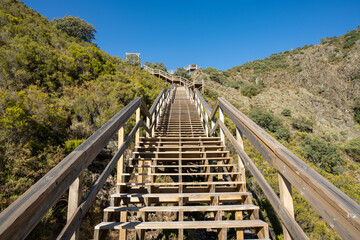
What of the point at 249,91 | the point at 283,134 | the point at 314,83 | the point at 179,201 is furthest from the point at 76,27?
the point at 314,83

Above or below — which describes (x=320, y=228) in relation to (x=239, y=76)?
below

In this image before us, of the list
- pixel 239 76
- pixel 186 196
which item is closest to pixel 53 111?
pixel 186 196

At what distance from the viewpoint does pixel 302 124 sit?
1791 centimetres

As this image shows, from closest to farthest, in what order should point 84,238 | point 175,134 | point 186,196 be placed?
1. point 186,196
2. point 84,238
3. point 175,134

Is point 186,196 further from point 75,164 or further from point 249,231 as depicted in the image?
point 249,231

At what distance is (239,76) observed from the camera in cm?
3841

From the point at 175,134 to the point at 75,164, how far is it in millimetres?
4027

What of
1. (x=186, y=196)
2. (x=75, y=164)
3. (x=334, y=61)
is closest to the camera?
(x=75, y=164)

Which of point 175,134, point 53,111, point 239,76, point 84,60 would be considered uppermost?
point 239,76

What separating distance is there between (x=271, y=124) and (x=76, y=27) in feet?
73.3

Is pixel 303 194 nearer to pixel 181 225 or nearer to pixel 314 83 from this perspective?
pixel 181 225

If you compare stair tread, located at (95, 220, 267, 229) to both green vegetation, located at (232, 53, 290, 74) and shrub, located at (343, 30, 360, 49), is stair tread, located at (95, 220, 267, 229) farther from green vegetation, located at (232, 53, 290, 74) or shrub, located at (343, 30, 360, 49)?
shrub, located at (343, 30, 360, 49)

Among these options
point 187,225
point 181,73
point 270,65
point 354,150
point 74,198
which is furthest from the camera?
point 270,65

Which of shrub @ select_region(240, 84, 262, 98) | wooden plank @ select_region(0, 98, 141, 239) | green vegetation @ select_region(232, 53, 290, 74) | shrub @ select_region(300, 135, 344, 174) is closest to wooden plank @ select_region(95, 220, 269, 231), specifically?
wooden plank @ select_region(0, 98, 141, 239)
